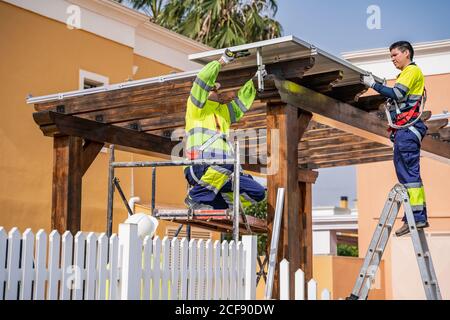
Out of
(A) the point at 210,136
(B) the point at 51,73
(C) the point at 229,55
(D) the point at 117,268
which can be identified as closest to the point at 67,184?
(A) the point at 210,136

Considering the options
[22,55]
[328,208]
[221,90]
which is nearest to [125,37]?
[22,55]

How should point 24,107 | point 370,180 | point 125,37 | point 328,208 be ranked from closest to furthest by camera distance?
1. point 24,107
2. point 125,37
3. point 370,180
4. point 328,208

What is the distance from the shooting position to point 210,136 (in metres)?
8.25

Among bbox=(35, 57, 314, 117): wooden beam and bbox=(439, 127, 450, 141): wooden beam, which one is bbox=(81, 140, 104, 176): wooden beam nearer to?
bbox=(35, 57, 314, 117): wooden beam

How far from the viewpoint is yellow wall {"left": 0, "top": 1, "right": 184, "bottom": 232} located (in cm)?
1509

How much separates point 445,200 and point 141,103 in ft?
36.7

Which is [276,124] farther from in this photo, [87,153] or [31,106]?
[31,106]

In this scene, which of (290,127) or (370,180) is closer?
(290,127)

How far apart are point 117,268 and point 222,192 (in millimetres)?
2371

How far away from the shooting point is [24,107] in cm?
1543

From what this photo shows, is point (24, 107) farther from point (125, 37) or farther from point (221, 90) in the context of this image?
point (221, 90)

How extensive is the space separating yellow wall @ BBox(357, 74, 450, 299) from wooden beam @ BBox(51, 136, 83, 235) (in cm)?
1047

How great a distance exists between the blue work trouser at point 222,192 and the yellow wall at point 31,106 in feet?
24.2

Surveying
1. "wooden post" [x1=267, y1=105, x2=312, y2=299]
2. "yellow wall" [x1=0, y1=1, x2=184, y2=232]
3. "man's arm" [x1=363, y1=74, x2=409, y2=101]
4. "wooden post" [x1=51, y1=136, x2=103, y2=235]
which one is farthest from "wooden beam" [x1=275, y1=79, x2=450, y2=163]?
"yellow wall" [x1=0, y1=1, x2=184, y2=232]
